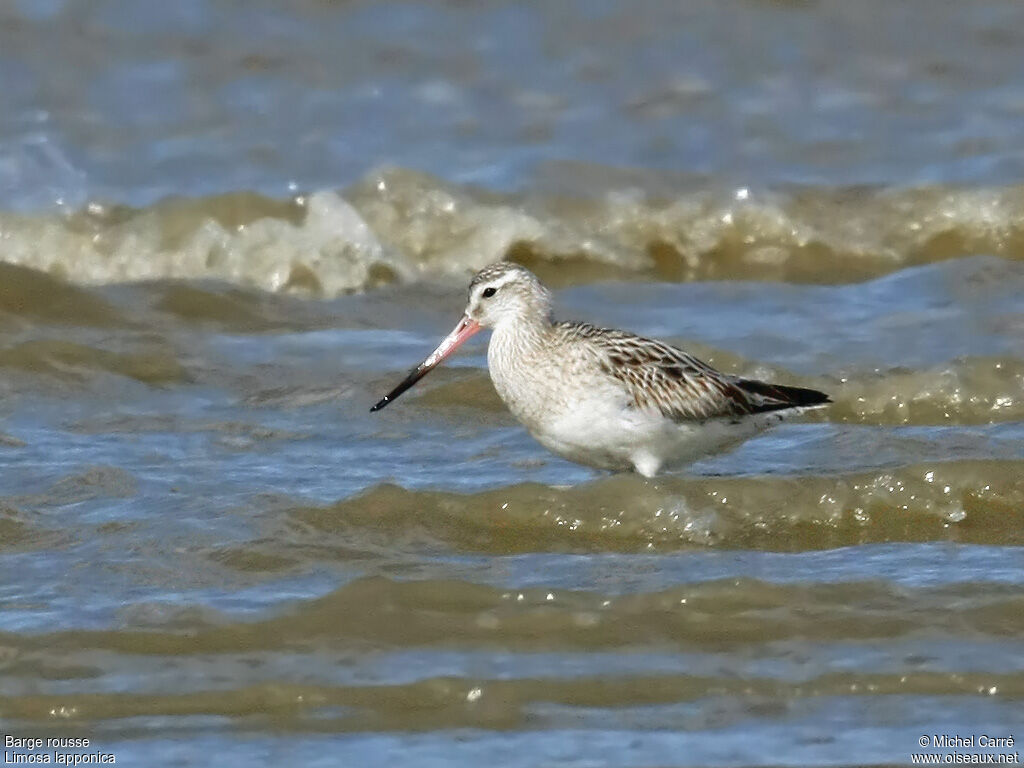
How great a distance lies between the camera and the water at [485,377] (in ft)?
21.7

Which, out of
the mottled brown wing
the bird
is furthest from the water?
the mottled brown wing

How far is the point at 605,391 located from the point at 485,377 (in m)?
1.91

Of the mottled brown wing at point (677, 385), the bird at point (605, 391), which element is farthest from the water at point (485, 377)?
the mottled brown wing at point (677, 385)

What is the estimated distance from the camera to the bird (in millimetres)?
8727

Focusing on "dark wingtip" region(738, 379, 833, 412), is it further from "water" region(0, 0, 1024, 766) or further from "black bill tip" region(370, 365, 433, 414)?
"black bill tip" region(370, 365, 433, 414)

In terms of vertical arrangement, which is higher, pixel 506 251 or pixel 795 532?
pixel 506 251

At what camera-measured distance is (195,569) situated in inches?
299

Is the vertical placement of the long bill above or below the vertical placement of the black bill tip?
above

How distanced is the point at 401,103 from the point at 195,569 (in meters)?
7.35

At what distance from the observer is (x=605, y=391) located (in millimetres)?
8742

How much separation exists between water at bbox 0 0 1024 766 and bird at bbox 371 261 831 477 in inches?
8.3

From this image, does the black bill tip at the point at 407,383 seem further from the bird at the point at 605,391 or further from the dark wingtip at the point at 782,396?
the dark wingtip at the point at 782,396

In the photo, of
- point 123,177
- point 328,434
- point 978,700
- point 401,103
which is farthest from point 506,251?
point 978,700

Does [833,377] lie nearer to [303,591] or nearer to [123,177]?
[303,591]
